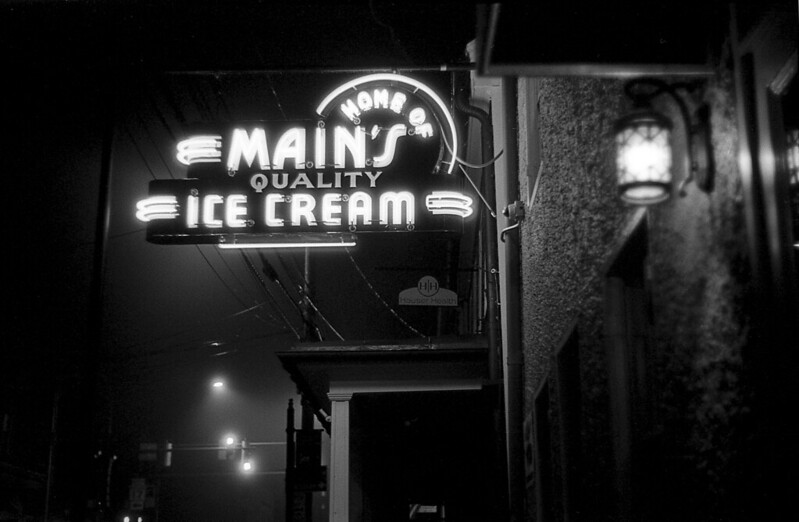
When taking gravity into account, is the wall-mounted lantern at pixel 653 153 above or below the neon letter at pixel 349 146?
below

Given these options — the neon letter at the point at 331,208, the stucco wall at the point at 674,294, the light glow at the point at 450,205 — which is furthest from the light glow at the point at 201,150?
the stucco wall at the point at 674,294

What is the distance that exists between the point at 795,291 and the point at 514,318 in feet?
23.3

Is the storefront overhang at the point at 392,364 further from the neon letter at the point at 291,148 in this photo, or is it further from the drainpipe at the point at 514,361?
the neon letter at the point at 291,148

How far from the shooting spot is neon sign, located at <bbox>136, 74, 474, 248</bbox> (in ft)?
27.8

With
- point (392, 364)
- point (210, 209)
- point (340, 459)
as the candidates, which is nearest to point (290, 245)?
point (210, 209)

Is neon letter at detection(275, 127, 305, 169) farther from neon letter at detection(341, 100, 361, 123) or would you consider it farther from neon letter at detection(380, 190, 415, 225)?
neon letter at detection(380, 190, 415, 225)

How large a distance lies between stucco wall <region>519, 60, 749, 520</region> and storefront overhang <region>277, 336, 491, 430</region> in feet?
20.5

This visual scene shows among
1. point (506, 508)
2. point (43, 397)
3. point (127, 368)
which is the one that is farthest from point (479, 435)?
point (127, 368)

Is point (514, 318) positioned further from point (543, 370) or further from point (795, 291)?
point (795, 291)

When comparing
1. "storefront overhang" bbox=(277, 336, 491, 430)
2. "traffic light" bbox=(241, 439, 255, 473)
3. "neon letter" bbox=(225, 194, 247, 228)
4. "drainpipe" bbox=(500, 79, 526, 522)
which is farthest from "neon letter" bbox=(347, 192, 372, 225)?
"traffic light" bbox=(241, 439, 255, 473)

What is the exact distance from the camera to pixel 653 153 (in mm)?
3107

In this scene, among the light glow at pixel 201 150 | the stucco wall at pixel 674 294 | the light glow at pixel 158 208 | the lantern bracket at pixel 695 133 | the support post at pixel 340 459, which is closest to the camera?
the stucco wall at pixel 674 294

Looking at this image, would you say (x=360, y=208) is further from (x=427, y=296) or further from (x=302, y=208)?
(x=427, y=296)

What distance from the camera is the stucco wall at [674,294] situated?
9.36ft
